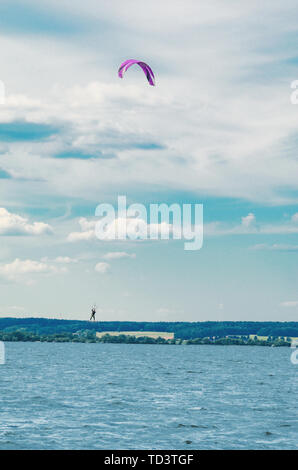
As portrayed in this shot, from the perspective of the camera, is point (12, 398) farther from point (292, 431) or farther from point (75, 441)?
point (292, 431)

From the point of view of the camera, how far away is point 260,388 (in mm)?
88250

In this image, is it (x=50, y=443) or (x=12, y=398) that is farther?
(x=12, y=398)

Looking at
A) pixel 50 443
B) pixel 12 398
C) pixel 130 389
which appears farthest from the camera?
pixel 130 389

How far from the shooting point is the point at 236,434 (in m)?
46.0

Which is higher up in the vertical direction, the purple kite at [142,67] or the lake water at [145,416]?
the purple kite at [142,67]

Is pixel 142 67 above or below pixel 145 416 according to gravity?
above

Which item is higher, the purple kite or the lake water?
the purple kite

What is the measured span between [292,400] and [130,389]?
20.6 m

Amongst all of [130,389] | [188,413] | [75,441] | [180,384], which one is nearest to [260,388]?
[180,384]

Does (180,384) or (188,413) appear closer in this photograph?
(188,413)


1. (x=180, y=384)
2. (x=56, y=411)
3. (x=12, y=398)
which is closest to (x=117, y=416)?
(x=56, y=411)

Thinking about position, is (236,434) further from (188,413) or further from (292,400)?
(292,400)
